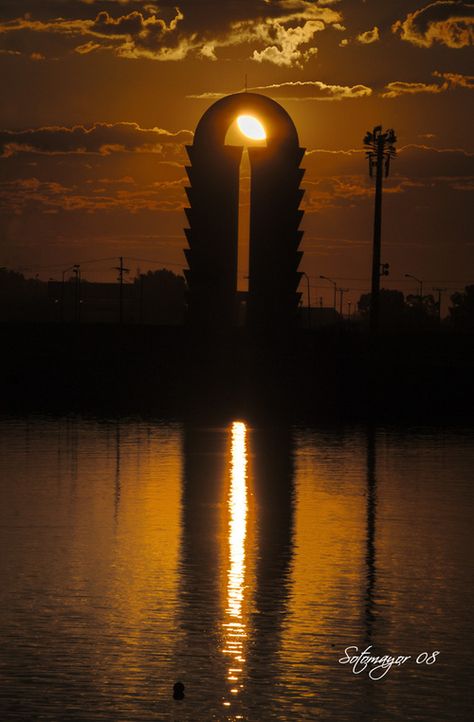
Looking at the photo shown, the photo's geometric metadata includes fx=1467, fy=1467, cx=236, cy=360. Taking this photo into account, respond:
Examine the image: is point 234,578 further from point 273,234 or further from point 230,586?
point 273,234

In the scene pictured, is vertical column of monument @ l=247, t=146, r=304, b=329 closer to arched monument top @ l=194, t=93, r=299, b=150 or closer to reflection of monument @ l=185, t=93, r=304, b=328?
reflection of monument @ l=185, t=93, r=304, b=328

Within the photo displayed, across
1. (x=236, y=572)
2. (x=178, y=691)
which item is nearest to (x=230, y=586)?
(x=236, y=572)

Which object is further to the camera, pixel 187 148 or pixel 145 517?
pixel 187 148

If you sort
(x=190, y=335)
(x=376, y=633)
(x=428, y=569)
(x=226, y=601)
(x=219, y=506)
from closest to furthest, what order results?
(x=376, y=633) → (x=226, y=601) → (x=428, y=569) → (x=219, y=506) → (x=190, y=335)

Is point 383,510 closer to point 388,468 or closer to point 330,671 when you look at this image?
point 388,468

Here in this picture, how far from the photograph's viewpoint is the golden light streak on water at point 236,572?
14.2m

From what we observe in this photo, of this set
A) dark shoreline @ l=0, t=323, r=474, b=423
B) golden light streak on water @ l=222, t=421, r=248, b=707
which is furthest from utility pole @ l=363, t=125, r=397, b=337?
golden light streak on water @ l=222, t=421, r=248, b=707

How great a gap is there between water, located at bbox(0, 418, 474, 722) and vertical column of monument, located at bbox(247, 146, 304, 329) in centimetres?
5321

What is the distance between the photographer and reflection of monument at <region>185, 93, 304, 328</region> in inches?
3445

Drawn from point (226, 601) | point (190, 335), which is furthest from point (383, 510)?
point (190, 335)

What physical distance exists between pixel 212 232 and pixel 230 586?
7194 cm

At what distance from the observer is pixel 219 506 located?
25875mm

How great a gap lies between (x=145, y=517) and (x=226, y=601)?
23.3 feet

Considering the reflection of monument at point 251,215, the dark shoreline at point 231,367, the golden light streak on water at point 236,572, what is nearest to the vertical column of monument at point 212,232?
the reflection of monument at point 251,215
